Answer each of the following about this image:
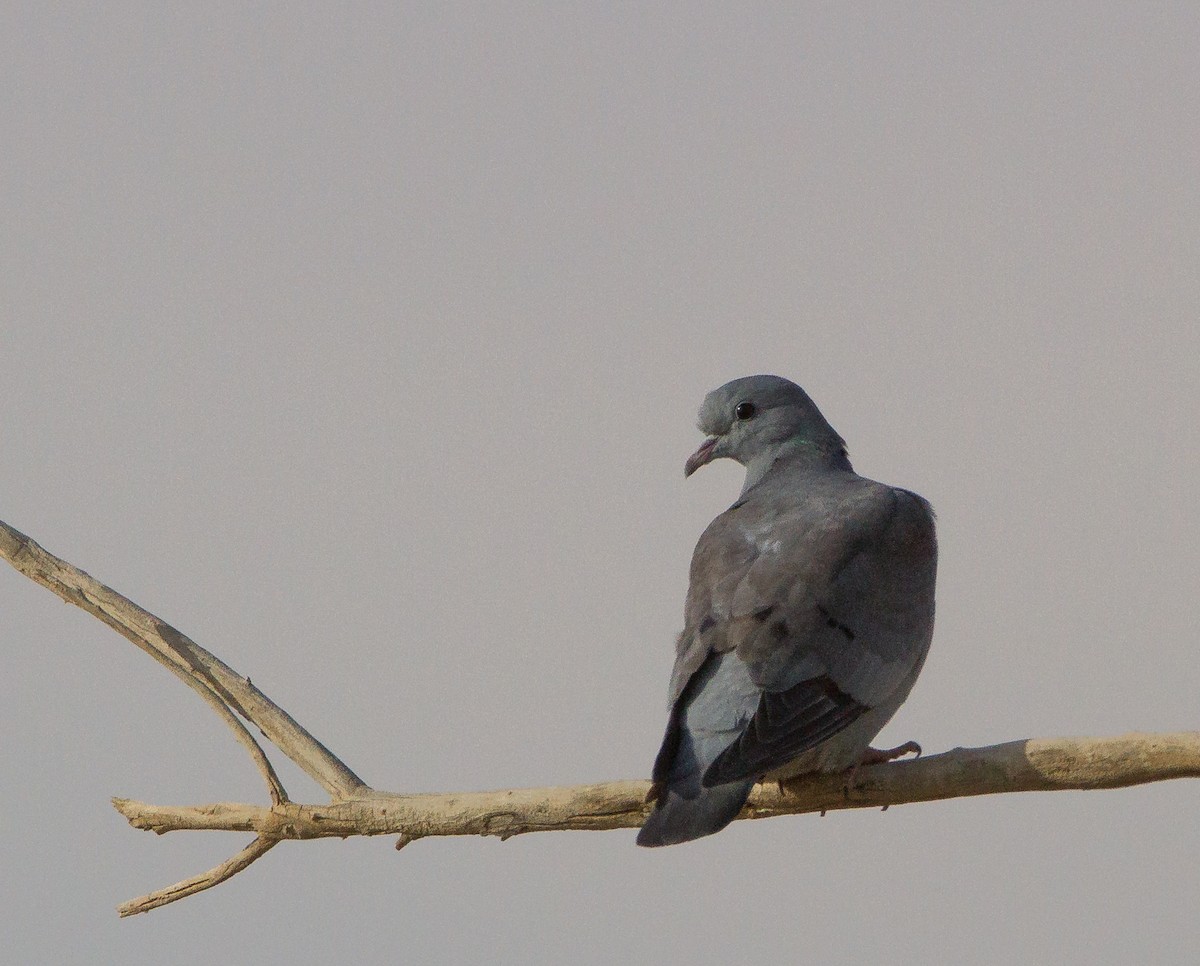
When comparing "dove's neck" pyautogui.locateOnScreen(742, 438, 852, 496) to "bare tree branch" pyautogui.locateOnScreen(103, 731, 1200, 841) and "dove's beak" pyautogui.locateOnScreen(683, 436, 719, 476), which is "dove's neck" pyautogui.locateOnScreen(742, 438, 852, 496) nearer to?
"dove's beak" pyautogui.locateOnScreen(683, 436, 719, 476)

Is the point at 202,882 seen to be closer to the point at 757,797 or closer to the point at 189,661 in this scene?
the point at 189,661

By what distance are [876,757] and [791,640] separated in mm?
525

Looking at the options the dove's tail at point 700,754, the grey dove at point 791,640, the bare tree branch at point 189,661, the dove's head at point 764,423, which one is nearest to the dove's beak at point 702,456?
the dove's head at point 764,423

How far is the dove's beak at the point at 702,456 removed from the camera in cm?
740

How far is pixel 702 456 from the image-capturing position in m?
7.41

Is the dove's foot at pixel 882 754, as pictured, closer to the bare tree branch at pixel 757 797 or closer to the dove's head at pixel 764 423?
the bare tree branch at pixel 757 797

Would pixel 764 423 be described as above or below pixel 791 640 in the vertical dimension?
above

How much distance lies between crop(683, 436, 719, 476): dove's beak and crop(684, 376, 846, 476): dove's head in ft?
0.04

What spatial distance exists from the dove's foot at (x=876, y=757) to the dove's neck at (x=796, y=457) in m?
1.65

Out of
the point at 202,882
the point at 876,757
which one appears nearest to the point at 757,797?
the point at 876,757

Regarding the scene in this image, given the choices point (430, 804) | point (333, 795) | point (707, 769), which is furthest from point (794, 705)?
point (333, 795)

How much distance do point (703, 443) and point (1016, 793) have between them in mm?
2831

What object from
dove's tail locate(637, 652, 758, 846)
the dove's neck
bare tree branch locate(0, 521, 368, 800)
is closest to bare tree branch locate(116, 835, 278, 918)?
bare tree branch locate(0, 521, 368, 800)

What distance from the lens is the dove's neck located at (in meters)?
7.05
